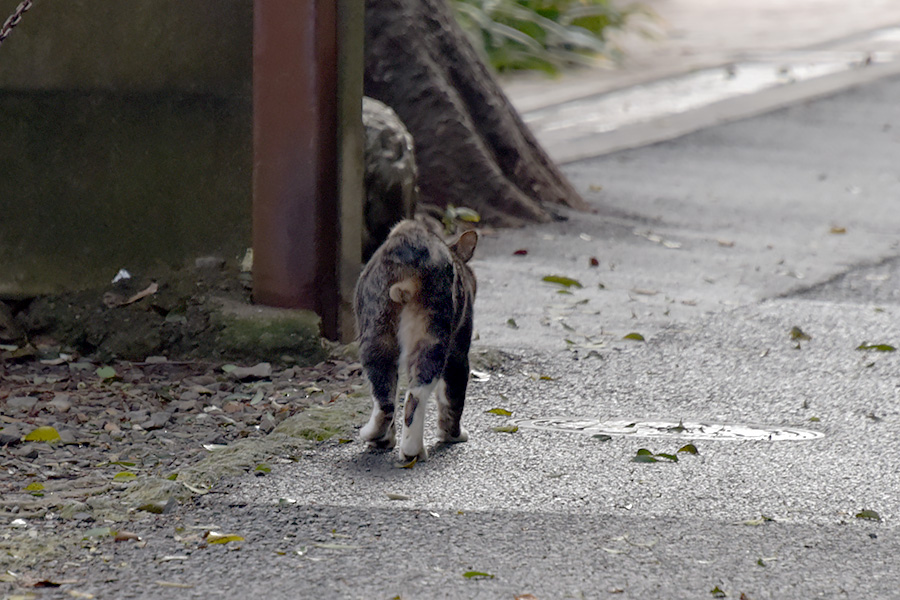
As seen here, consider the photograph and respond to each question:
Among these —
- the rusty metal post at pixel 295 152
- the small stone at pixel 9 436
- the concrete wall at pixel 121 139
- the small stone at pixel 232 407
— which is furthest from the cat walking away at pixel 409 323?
the concrete wall at pixel 121 139

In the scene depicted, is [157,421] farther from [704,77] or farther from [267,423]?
[704,77]

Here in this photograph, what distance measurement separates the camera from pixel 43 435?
445cm

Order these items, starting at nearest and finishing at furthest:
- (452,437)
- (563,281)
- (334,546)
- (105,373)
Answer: (334,546), (452,437), (105,373), (563,281)

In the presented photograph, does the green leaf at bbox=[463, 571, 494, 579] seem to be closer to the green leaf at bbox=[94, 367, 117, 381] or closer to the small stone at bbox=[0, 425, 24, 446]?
the small stone at bbox=[0, 425, 24, 446]

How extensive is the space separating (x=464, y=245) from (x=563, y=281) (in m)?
2.52

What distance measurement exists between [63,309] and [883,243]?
5225mm

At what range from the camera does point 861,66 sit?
1633 cm

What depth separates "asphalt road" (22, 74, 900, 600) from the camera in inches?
137

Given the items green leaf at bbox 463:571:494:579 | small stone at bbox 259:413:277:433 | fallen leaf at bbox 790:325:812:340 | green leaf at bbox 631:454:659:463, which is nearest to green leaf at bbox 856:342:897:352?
fallen leaf at bbox 790:325:812:340

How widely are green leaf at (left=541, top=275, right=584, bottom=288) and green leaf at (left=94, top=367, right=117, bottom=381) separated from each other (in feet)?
8.75

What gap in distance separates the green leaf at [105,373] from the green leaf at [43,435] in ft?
2.25

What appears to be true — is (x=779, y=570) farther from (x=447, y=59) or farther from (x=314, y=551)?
(x=447, y=59)

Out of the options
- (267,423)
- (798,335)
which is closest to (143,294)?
(267,423)

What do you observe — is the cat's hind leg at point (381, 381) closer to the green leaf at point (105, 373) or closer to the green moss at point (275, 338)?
the green moss at point (275, 338)
